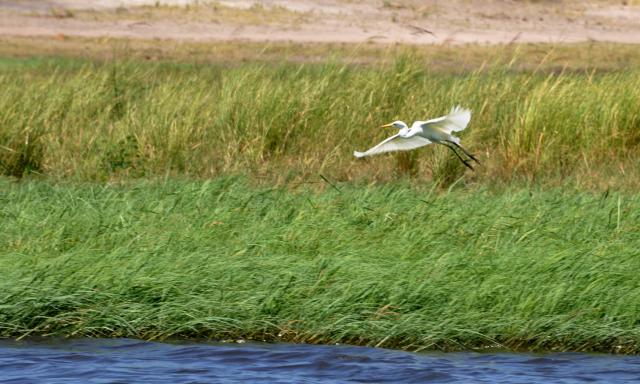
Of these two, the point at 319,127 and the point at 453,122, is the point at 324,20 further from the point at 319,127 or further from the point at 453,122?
the point at 453,122

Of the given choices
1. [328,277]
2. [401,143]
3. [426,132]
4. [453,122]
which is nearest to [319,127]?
[401,143]

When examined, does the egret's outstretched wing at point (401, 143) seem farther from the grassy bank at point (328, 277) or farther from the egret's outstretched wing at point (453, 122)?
the grassy bank at point (328, 277)

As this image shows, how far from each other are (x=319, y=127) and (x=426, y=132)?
223cm

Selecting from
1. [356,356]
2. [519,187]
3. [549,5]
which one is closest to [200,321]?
[356,356]

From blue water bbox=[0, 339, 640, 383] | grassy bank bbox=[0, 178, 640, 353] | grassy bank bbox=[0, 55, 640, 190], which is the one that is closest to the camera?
blue water bbox=[0, 339, 640, 383]

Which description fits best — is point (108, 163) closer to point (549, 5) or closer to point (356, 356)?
point (356, 356)

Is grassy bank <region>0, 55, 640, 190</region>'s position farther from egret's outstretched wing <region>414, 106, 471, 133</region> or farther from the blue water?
the blue water

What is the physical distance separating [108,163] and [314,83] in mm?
2215

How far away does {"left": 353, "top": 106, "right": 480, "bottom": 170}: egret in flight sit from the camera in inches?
322

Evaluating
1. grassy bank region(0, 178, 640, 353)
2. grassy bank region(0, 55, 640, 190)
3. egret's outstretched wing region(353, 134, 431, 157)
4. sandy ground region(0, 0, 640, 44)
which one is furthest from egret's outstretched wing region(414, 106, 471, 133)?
sandy ground region(0, 0, 640, 44)

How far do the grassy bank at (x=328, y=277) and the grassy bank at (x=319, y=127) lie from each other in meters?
2.03

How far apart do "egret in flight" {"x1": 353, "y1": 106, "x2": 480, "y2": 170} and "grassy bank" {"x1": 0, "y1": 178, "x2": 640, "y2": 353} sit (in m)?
0.92

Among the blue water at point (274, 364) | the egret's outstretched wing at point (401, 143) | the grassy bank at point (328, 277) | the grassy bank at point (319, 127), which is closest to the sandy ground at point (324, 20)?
the grassy bank at point (319, 127)

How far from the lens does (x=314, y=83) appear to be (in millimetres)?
10961
